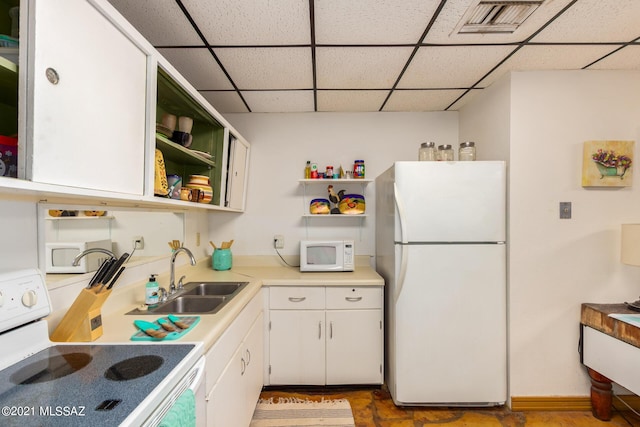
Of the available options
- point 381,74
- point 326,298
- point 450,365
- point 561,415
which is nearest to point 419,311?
point 450,365

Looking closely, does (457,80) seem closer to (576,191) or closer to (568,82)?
(568,82)

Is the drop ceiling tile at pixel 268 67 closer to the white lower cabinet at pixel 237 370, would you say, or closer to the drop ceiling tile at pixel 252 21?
the drop ceiling tile at pixel 252 21

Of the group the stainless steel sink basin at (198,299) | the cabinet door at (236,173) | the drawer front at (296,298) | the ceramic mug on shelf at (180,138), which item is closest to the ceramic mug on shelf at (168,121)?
the ceramic mug on shelf at (180,138)

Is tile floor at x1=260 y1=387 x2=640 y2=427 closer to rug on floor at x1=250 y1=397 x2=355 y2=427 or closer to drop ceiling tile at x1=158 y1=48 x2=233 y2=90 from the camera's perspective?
rug on floor at x1=250 y1=397 x2=355 y2=427

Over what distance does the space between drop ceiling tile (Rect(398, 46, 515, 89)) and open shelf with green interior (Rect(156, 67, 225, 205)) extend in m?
1.34

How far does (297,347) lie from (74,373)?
4.94ft

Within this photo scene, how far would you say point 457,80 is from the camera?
6.82 ft

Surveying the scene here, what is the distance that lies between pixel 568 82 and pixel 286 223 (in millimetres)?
2348

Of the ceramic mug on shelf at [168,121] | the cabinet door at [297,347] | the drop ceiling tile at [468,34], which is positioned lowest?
the cabinet door at [297,347]

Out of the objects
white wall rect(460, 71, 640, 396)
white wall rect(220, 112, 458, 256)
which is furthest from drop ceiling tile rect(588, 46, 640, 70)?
white wall rect(220, 112, 458, 256)

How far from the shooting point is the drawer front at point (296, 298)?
2152mm

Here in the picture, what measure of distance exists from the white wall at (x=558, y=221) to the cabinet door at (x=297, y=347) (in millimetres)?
1314

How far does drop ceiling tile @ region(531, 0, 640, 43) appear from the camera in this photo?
134 centimetres

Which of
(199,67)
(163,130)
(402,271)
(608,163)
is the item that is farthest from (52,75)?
(608,163)
